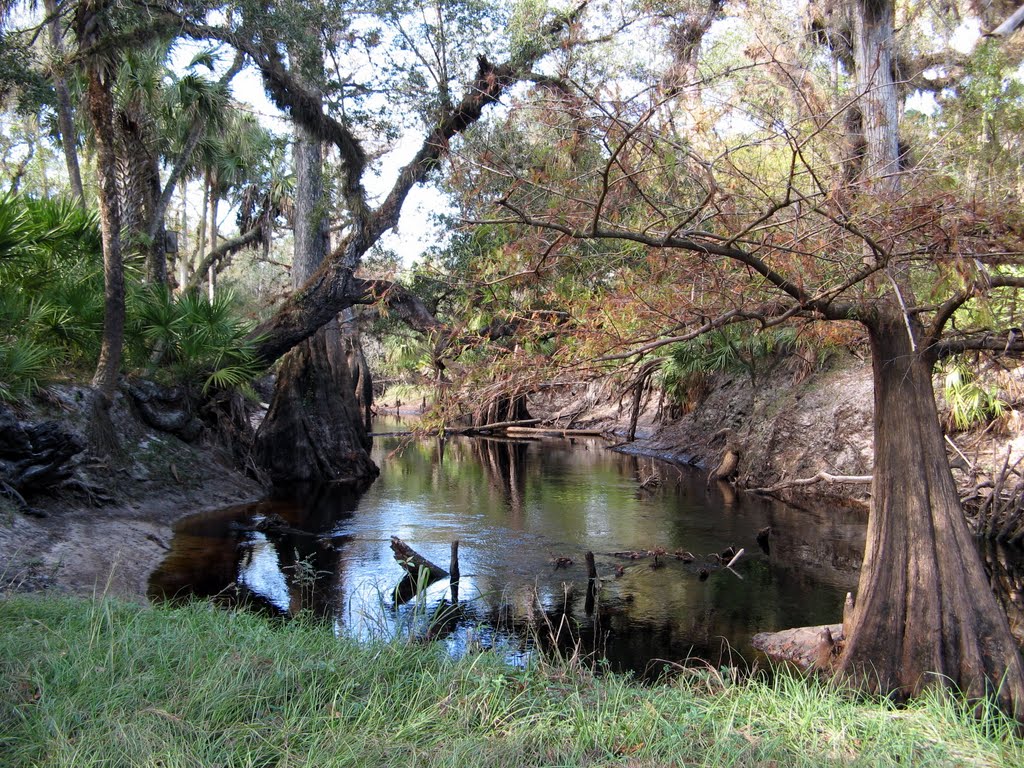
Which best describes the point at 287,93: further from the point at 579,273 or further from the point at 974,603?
the point at 974,603

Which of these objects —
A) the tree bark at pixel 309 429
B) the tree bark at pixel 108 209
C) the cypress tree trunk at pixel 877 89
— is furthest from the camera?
the tree bark at pixel 309 429

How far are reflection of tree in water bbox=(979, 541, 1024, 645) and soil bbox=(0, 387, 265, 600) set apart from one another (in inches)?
390

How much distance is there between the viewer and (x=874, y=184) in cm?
691

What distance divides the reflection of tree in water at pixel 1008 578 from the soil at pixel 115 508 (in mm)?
9909

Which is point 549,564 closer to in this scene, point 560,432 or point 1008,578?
point 1008,578

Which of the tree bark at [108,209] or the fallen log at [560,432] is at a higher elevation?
the tree bark at [108,209]

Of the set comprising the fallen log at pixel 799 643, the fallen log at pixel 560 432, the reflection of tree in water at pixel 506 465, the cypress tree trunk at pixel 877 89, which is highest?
the cypress tree trunk at pixel 877 89

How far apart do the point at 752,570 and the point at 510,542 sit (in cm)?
403

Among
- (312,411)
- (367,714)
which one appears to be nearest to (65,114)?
(312,411)

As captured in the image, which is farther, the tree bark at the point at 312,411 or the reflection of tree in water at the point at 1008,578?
the tree bark at the point at 312,411

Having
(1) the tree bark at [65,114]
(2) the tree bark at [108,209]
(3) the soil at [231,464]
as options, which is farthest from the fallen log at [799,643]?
(1) the tree bark at [65,114]

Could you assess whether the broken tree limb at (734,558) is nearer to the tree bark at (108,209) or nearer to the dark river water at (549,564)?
the dark river water at (549,564)

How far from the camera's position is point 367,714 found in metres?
4.65

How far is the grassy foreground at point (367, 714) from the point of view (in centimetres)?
411
